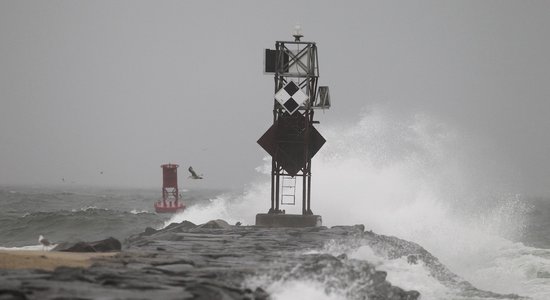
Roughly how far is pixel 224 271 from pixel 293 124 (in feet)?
34.7

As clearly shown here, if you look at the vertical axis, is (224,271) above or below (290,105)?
below

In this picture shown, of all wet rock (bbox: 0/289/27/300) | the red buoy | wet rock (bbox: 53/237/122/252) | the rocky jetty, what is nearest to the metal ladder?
the rocky jetty

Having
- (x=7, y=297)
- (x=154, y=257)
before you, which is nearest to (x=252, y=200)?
(x=154, y=257)

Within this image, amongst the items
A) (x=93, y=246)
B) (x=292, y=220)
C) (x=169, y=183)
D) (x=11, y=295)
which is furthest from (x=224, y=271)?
(x=169, y=183)

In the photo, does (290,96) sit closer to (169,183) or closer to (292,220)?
(292,220)

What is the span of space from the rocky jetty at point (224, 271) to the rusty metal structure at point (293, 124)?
3.98 meters

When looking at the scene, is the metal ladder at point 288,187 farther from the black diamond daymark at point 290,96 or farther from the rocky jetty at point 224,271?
the rocky jetty at point 224,271

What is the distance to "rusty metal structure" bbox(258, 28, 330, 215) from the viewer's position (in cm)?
1888

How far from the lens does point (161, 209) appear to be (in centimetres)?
4550

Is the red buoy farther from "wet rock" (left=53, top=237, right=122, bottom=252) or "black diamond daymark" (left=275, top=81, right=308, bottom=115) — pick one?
"wet rock" (left=53, top=237, right=122, bottom=252)

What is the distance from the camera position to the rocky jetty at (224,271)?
6898 millimetres

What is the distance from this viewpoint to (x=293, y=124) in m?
19.0

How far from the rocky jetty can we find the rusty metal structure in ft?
13.1

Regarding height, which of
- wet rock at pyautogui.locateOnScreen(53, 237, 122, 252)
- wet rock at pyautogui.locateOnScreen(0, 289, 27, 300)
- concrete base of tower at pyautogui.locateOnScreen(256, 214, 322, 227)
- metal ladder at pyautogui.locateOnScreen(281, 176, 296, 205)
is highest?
metal ladder at pyautogui.locateOnScreen(281, 176, 296, 205)
